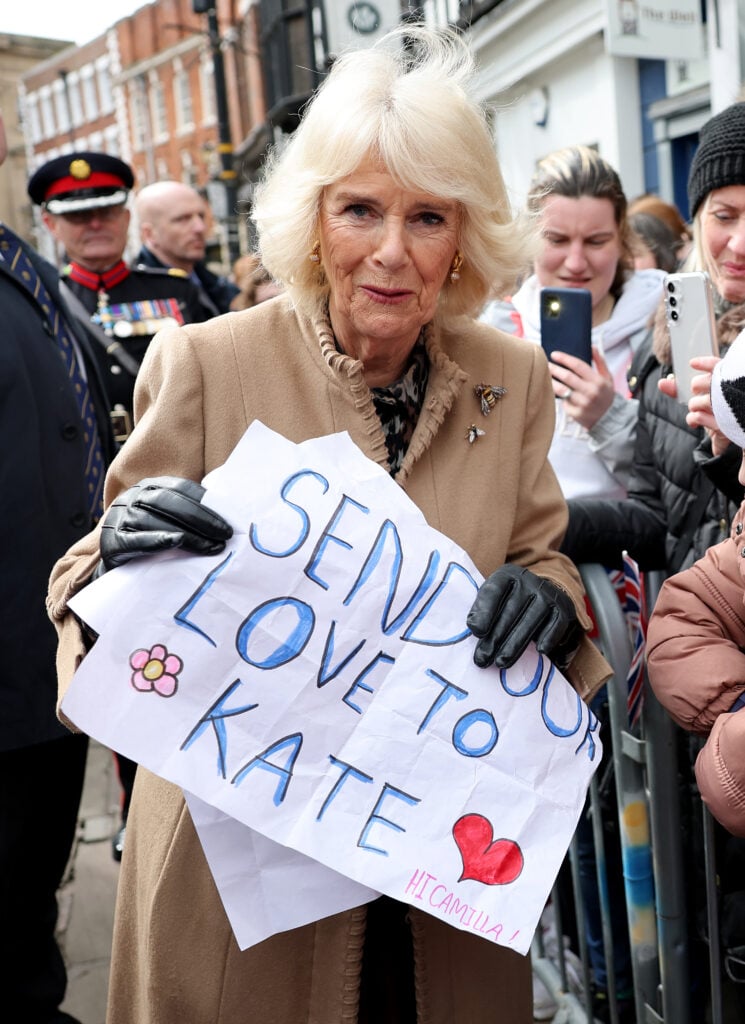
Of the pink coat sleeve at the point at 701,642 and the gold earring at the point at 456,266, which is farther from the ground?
the gold earring at the point at 456,266

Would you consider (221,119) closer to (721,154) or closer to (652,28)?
(652,28)

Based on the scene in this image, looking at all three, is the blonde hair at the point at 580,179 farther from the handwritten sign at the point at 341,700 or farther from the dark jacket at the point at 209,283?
the dark jacket at the point at 209,283

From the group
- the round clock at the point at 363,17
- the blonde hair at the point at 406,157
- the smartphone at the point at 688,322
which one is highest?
the round clock at the point at 363,17

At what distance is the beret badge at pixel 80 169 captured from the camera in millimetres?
4352

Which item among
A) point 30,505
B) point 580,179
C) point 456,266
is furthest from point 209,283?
point 456,266

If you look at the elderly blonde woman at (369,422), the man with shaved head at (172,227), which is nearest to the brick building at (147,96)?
the man with shaved head at (172,227)

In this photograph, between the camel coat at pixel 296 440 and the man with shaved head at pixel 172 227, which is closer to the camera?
the camel coat at pixel 296 440

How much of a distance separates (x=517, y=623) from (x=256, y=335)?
674 millimetres

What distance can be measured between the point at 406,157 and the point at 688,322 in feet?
2.70

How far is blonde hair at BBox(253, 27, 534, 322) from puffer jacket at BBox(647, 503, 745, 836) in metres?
0.65

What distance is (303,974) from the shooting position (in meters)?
1.82

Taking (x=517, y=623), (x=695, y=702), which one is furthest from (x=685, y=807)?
(x=517, y=623)

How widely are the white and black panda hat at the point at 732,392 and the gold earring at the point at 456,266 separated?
54cm

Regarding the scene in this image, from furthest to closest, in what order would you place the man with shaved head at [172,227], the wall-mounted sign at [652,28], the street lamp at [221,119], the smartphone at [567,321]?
the street lamp at [221,119]
the wall-mounted sign at [652,28]
the man with shaved head at [172,227]
the smartphone at [567,321]
